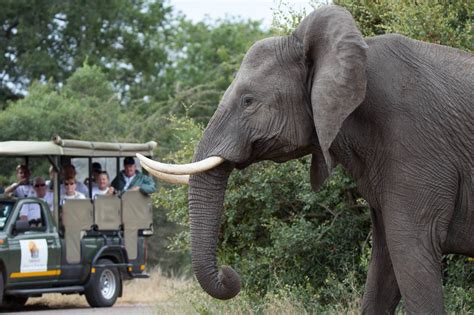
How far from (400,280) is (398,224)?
1.21 feet

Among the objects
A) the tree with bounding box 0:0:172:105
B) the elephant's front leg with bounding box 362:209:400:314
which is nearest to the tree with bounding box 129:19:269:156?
the tree with bounding box 0:0:172:105

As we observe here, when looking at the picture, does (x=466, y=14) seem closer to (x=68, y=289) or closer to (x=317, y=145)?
(x=317, y=145)

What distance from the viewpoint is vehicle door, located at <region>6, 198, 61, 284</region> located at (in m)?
18.0

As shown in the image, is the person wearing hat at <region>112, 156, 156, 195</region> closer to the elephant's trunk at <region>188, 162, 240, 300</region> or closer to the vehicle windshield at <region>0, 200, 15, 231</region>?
the vehicle windshield at <region>0, 200, 15, 231</region>

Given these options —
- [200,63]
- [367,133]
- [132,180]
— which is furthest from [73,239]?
[200,63]

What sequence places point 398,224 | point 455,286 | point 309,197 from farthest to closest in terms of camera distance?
point 309,197 < point 455,286 < point 398,224

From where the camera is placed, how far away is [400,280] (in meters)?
7.91

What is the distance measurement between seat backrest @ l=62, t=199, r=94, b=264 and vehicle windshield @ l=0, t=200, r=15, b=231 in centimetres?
104

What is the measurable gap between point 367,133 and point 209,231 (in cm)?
124

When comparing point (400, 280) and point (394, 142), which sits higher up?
point (394, 142)

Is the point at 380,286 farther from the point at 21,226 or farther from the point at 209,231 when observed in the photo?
the point at 21,226

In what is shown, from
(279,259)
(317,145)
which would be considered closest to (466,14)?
(279,259)

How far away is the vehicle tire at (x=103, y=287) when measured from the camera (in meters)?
19.7

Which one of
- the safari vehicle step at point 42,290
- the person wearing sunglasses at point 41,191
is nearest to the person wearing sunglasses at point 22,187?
the person wearing sunglasses at point 41,191
